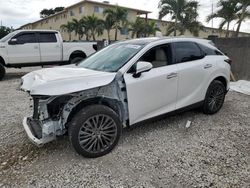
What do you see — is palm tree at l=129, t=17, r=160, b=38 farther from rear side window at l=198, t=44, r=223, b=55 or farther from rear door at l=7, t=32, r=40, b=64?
rear side window at l=198, t=44, r=223, b=55

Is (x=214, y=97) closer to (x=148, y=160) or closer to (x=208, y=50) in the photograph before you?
(x=208, y=50)

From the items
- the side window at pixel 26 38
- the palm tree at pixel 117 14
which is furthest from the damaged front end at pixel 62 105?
the palm tree at pixel 117 14

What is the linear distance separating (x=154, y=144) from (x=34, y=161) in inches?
71.2

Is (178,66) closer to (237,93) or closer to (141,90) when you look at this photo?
(141,90)

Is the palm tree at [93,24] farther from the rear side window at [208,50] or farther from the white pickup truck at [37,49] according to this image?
the rear side window at [208,50]

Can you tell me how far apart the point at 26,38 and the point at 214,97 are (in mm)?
8487

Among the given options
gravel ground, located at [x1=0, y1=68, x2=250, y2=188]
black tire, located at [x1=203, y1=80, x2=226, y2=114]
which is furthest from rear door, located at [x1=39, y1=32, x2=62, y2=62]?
black tire, located at [x1=203, y1=80, x2=226, y2=114]

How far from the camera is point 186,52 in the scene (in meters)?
4.55

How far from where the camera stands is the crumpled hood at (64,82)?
10.0ft

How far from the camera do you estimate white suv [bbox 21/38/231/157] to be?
10.8 feet

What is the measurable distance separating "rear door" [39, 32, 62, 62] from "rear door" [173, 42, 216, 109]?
757cm

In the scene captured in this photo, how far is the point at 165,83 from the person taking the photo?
4.04 meters

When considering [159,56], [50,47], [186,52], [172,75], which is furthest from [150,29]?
[172,75]

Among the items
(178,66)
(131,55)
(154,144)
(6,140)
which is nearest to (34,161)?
(6,140)
